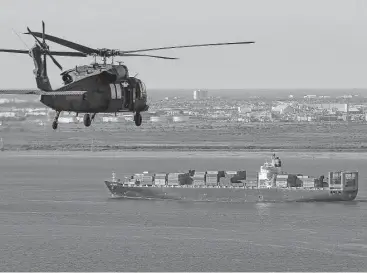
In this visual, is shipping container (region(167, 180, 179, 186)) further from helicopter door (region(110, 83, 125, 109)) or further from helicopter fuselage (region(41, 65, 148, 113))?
helicopter door (region(110, 83, 125, 109))

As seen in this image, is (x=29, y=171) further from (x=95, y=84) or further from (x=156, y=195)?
(x=95, y=84)

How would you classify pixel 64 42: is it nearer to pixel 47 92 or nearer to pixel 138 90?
pixel 47 92

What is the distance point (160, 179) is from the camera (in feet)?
416

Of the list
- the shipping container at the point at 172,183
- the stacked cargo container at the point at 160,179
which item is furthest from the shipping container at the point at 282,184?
the stacked cargo container at the point at 160,179

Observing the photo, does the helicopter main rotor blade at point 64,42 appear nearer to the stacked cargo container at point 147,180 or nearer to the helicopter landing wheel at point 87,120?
the helicopter landing wheel at point 87,120

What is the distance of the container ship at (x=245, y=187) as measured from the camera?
394 ft

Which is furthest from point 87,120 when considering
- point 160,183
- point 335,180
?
point 335,180

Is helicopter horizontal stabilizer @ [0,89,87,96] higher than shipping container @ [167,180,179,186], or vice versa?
helicopter horizontal stabilizer @ [0,89,87,96]

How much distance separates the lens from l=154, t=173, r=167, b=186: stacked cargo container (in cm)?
12594

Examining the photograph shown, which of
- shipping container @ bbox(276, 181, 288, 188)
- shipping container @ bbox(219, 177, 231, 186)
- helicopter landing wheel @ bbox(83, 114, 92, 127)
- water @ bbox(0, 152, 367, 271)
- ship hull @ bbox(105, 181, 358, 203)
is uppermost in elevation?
helicopter landing wheel @ bbox(83, 114, 92, 127)

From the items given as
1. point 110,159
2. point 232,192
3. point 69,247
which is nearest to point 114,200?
point 232,192

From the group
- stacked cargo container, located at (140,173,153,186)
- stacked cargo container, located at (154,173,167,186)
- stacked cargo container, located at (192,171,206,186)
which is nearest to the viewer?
stacked cargo container, located at (192,171,206,186)

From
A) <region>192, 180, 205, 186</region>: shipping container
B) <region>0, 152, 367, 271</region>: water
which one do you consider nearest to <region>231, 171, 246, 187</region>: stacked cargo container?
<region>192, 180, 205, 186</region>: shipping container

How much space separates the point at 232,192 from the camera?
12181cm
